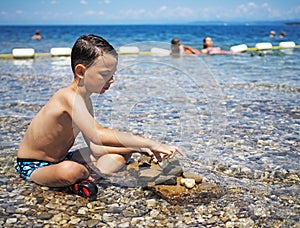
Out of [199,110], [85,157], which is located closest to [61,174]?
[85,157]

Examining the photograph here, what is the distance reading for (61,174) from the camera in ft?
9.25

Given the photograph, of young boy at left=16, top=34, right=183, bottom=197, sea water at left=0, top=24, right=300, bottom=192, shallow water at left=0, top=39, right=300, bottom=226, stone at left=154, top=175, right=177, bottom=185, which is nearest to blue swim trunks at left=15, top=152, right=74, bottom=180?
young boy at left=16, top=34, right=183, bottom=197

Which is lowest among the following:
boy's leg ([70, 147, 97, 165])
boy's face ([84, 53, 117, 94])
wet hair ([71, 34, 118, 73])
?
boy's leg ([70, 147, 97, 165])

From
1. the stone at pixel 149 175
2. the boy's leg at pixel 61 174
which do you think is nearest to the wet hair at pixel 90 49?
the boy's leg at pixel 61 174

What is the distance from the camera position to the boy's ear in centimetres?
279

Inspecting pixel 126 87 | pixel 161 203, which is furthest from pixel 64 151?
pixel 126 87

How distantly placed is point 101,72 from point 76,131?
0.59 m

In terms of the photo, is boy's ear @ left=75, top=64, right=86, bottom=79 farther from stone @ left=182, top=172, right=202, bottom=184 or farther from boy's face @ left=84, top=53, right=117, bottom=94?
stone @ left=182, top=172, right=202, bottom=184

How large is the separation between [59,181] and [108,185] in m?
0.42

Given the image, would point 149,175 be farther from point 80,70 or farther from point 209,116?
point 209,116

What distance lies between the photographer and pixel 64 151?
314cm

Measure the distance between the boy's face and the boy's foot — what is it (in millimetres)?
724

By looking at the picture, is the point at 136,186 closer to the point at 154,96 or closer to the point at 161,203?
the point at 161,203

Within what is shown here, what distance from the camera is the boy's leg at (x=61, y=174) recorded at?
281 cm
